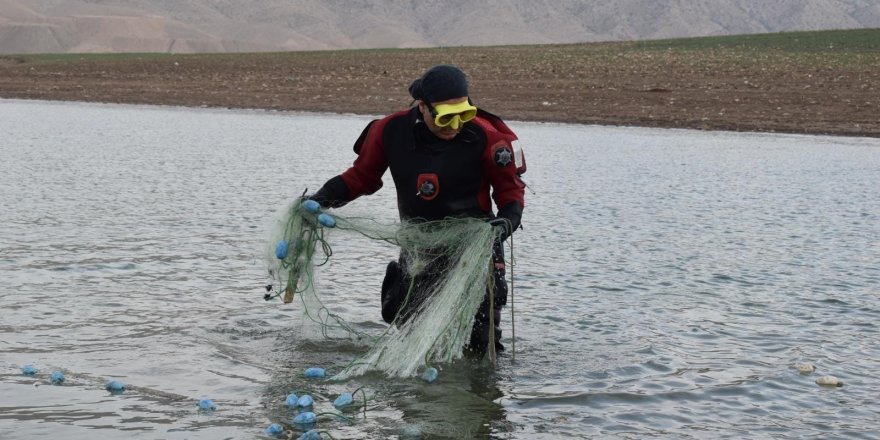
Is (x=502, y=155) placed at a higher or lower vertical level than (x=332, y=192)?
higher

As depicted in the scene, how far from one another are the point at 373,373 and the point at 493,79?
31540 millimetres

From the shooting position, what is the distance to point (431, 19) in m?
191

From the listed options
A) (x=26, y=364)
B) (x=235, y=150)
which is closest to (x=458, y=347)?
(x=26, y=364)

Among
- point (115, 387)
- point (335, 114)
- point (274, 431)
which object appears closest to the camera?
point (274, 431)

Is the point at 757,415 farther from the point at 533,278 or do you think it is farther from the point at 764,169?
the point at 764,169

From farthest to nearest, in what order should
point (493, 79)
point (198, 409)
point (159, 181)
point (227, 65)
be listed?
1. point (227, 65)
2. point (493, 79)
3. point (159, 181)
4. point (198, 409)

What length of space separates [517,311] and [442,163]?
8.03 feet

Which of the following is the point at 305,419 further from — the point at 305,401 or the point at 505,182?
the point at 505,182

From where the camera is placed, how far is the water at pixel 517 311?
20.7 ft

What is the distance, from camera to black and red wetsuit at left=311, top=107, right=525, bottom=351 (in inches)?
266

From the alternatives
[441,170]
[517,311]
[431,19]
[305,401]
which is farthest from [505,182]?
[431,19]

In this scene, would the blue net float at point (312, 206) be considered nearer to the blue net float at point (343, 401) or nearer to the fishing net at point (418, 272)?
the fishing net at point (418, 272)

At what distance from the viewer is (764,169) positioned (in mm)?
19500

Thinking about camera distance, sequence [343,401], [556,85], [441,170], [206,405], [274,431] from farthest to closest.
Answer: [556,85] < [441,170] < [343,401] < [206,405] < [274,431]
